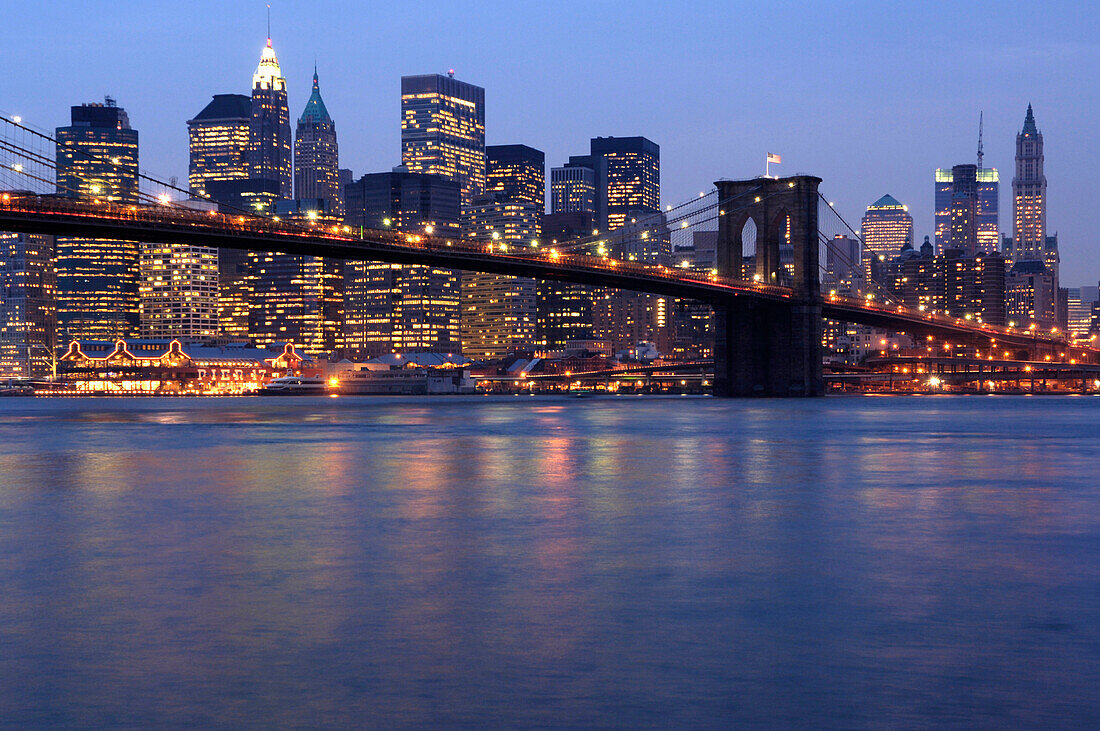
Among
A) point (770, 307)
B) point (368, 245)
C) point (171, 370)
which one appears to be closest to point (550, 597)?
point (368, 245)

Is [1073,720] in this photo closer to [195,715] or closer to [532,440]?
[195,715]

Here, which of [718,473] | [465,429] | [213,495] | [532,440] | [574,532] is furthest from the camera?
[465,429]

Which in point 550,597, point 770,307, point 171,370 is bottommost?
point 550,597

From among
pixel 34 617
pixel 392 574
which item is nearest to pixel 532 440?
pixel 392 574

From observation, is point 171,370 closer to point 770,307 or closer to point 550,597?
point 770,307

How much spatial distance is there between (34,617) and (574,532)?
27.3ft

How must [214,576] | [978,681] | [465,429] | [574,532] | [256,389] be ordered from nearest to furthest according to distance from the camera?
[978,681] < [214,576] < [574,532] < [465,429] < [256,389]

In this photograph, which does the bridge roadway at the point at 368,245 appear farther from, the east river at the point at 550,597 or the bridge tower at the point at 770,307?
the east river at the point at 550,597

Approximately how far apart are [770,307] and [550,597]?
3006 inches

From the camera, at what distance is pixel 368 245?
67.5 m

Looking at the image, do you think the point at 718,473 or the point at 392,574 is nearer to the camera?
the point at 392,574

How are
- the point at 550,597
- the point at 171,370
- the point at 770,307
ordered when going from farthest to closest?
the point at 171,370, the point at 770,307, the point at 550,597

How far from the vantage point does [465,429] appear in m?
50.7

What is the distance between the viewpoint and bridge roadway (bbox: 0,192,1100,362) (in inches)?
2140
